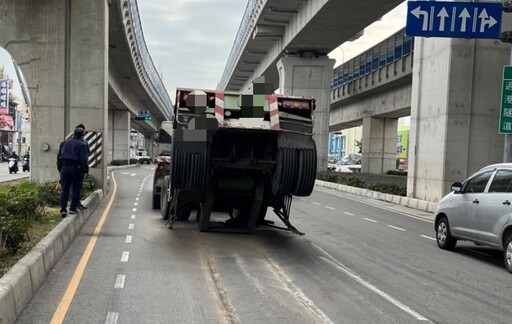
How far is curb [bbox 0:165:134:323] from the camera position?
5.37 metres

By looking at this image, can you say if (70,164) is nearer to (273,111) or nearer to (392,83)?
(273,111)

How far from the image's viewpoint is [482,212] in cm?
998

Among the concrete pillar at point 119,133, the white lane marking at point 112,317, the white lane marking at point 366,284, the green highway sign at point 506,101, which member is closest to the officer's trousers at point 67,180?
the white lane marking at point 366,284

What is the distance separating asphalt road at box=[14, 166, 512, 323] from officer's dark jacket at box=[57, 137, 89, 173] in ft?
5.05

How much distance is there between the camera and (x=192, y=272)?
8.05 meters

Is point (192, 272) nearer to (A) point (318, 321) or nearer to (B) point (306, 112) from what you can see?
(A) point (318, 321)

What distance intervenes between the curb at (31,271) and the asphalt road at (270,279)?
15cm

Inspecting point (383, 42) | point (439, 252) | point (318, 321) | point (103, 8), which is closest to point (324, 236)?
point (439, 252)

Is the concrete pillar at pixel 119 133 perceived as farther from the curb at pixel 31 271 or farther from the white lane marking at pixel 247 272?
the white lane marking at pixel 247 272

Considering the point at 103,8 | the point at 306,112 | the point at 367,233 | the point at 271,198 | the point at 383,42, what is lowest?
the point at 367,233

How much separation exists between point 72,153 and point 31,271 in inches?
204

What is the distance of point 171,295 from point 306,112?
5460 mm

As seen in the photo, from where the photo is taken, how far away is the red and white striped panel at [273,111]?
1033 cm

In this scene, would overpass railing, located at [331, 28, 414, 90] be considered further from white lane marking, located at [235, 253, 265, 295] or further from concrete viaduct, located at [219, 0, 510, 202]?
white lane marking, located at [235, 253, 265, 295]
